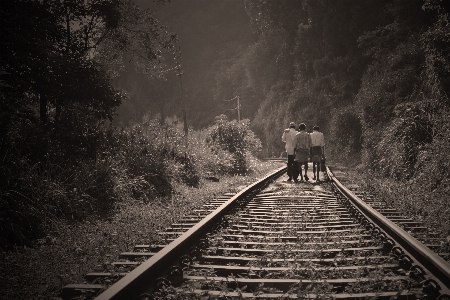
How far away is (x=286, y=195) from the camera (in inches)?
350

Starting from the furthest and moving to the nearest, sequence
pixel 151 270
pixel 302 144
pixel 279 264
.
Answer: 1. pixel 302 144
2. pixel 279 264
3. pixel 151 270

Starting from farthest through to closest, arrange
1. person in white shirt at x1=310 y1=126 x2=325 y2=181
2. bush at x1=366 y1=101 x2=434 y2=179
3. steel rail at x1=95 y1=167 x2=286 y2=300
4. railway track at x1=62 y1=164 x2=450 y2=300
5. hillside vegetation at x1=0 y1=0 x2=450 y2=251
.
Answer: person in white shirt at x1=310 y1=126 x2=325 y2=181
bush at x1=366 y1=101 x2=434 y2=179
hillside vegetation at x1=0 y1=0 x2=450 y2=251
railway track at x1=62 y1=164 x2=450 y2=300
steel rail at x1=95 y1=167 x2=286 y2=300

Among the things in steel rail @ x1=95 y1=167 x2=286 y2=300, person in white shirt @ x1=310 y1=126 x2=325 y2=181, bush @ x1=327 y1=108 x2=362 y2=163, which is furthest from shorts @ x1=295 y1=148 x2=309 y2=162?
bush @ x1=327 y1=108 x2=362 y2=163

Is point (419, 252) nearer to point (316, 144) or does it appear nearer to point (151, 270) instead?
point (151, 270)

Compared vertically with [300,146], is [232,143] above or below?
above

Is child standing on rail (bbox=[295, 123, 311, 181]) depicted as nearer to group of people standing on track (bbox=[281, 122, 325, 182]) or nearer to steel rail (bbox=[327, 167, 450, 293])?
group of people standing on track (bbox=[281, 122, 325, 182])

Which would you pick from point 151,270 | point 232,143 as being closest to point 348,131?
point 232,143

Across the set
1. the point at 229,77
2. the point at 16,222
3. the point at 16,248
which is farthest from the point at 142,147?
the point at 229,77

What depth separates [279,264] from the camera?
3.76 metres

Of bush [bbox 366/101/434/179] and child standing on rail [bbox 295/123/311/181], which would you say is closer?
bush [bbox 366/101/434/179]

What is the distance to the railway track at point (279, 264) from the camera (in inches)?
120

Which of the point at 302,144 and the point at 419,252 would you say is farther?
the point at 302,144

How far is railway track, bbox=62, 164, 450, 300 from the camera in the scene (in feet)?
9.98

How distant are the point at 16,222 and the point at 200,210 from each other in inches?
107
